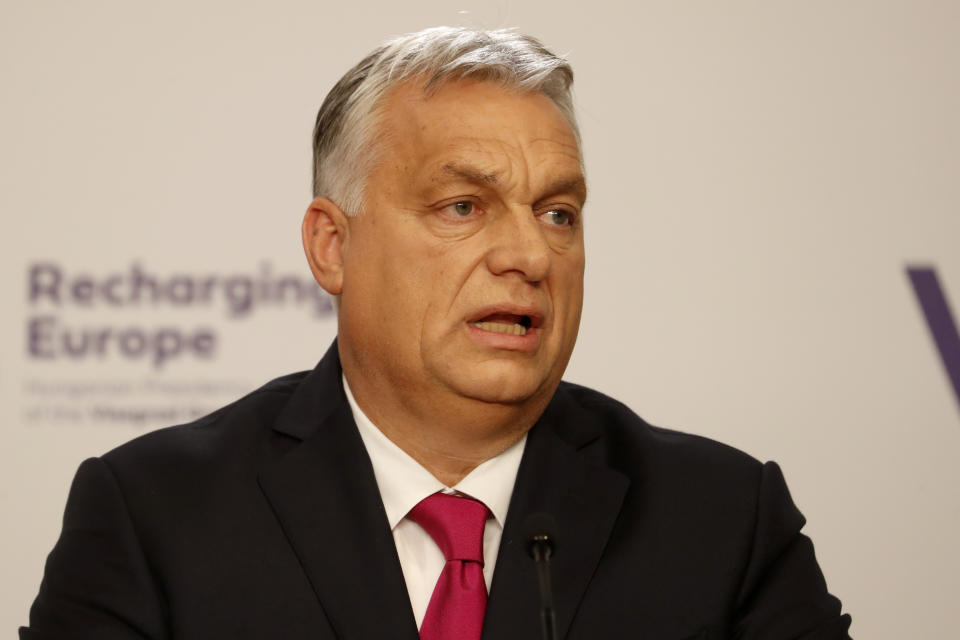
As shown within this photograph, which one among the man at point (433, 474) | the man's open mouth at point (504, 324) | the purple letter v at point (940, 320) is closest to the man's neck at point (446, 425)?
the man at point (433, 474)

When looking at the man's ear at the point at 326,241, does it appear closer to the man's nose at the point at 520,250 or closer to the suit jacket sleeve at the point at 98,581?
the man's nose at the point at 520,250

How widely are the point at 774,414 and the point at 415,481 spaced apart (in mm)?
1510

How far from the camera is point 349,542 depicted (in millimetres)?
1985

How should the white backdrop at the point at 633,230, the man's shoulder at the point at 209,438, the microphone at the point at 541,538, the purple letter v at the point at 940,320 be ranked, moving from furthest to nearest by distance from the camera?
the purple letter v at the point at 940,320
the white backdrop at the point at 633,230
the man's shoulder at the point at 209,438
the microphone at the point at 541,538

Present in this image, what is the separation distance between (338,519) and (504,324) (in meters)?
0.42

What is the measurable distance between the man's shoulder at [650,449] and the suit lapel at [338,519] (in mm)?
453

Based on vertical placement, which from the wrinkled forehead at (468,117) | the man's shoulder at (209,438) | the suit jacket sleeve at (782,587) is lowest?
the suit jacket sleeve at (782,587)

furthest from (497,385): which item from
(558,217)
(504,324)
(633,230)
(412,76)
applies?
(633,230)

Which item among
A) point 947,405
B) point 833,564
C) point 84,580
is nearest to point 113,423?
point 84,580

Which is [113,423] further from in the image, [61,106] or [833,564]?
[833,564]

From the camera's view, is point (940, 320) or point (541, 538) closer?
point (541, 538)

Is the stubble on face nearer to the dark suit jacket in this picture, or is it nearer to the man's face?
the man's face

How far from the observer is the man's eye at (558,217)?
6.78ft

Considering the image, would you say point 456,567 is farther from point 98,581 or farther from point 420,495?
point 98,581
